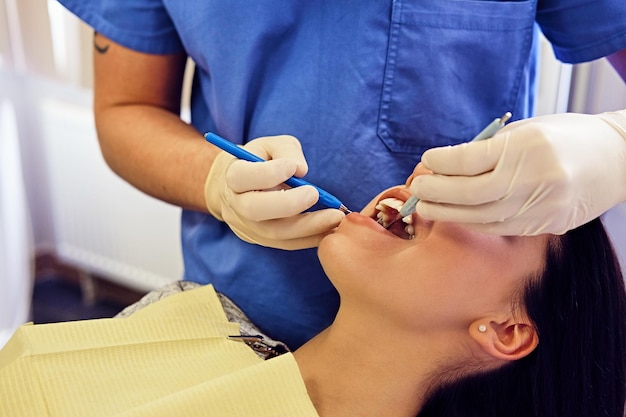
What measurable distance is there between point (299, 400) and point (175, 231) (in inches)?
67.2

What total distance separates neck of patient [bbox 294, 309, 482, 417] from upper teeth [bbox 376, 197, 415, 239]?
0.52ft

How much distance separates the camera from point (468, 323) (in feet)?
3.89

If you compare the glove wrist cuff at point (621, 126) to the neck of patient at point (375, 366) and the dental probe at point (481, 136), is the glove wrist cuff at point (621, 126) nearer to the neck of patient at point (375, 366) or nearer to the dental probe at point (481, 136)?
the dental probe at point (481, 136)

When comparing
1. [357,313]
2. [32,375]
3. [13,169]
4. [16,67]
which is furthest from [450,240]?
[16,67]

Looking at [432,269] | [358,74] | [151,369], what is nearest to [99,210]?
[151,369]

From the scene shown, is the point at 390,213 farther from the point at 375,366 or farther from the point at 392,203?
the point at 375,366

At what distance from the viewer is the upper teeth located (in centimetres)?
119

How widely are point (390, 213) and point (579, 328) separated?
346mm

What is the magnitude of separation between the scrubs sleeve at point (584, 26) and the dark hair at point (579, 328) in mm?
318

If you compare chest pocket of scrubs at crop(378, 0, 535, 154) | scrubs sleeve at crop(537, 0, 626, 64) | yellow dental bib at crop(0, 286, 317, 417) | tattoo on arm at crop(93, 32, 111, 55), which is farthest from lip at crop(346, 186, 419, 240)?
tattoo on arm at crop(93, 32, 111, 55)

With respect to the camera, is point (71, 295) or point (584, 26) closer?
point (584, 26)

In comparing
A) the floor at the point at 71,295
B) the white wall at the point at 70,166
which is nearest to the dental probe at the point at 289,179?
the white wall at the point at 70,166

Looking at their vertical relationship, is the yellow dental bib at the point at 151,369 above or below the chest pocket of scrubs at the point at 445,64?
below

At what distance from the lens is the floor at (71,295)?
10.1ft
